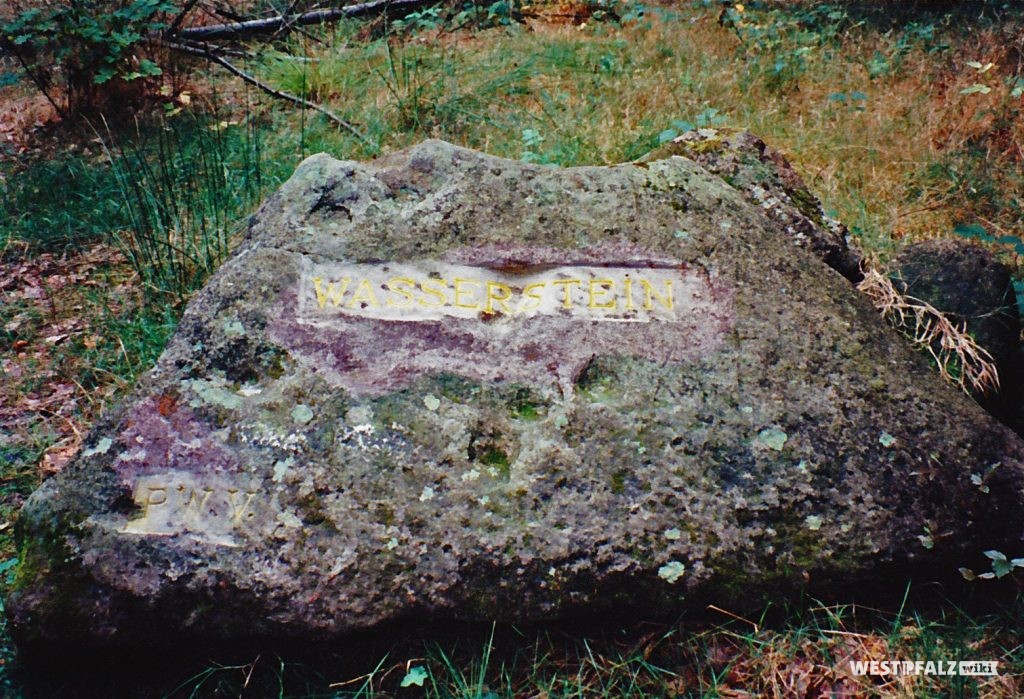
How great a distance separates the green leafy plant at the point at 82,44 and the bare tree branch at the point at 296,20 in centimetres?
54

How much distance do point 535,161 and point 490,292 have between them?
5.72ft

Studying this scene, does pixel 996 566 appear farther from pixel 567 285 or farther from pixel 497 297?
pixel 497 297

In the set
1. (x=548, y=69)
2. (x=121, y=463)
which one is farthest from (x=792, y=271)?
(x=548, y=69)

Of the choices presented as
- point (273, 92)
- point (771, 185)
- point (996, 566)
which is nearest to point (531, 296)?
point (771, 185)

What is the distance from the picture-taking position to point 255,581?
1853 millimetres

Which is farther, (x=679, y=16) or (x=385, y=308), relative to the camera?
(x=679, y=16)

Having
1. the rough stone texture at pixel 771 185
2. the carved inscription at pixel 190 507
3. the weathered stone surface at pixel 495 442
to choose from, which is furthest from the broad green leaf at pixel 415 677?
the rough stone texture at pixel 771 185

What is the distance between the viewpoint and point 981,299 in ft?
9.67

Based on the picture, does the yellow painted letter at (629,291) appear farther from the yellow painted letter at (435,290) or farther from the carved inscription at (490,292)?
the yellow painted letter at (435,290)

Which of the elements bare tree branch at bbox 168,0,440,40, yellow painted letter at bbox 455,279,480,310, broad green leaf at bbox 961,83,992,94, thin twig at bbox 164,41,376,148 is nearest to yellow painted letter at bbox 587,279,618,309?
yellow painted letter at bbox 455,279,480,310

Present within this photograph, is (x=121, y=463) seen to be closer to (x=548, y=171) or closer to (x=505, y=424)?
(x=505, y=424)

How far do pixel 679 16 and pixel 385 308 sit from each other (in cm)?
412

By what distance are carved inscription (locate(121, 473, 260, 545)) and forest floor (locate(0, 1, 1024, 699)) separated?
1.06 feet

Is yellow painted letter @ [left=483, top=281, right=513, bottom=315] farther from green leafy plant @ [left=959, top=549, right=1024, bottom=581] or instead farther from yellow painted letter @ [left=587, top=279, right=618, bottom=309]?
green leafy plant @ [left=959, top=549, right=1024, bottom=581]
